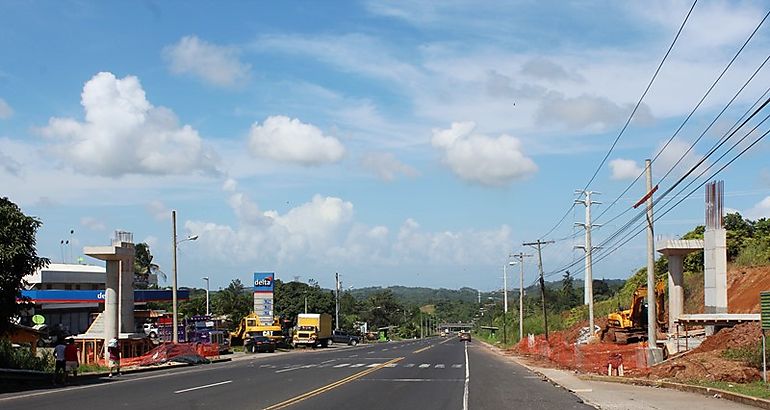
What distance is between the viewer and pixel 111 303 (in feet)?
148

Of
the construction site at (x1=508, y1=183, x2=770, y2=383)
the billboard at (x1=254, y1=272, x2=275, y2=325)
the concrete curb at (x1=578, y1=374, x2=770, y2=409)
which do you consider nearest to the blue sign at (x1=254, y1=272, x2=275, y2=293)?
the billboard at (x1=254, y1=272, x2=275, y2=325)

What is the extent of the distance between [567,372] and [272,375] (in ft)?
44.7

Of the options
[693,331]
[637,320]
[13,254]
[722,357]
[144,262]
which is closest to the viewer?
[13,254]

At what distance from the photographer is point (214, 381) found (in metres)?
29.9

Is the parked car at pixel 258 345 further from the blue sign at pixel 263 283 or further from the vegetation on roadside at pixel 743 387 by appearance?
the vegetation on roadside at pixel 743 387

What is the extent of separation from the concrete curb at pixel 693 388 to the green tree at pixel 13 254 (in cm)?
2133

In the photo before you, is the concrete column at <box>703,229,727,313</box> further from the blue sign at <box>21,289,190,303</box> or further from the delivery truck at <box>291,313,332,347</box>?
the delivery truck at <box>291,313,332,347</box>

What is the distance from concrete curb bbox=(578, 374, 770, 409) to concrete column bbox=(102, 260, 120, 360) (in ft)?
82.3

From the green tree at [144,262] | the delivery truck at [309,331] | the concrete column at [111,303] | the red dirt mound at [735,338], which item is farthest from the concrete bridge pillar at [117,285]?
the green tree at [144,262]

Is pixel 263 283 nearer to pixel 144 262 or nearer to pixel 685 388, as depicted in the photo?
pixel 144 262

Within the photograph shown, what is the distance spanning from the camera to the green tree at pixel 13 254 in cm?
2769

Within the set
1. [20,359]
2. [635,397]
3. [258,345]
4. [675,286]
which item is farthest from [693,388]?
[258,345]

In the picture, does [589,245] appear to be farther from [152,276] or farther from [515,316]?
[152,276]

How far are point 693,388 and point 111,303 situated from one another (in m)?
31.4
